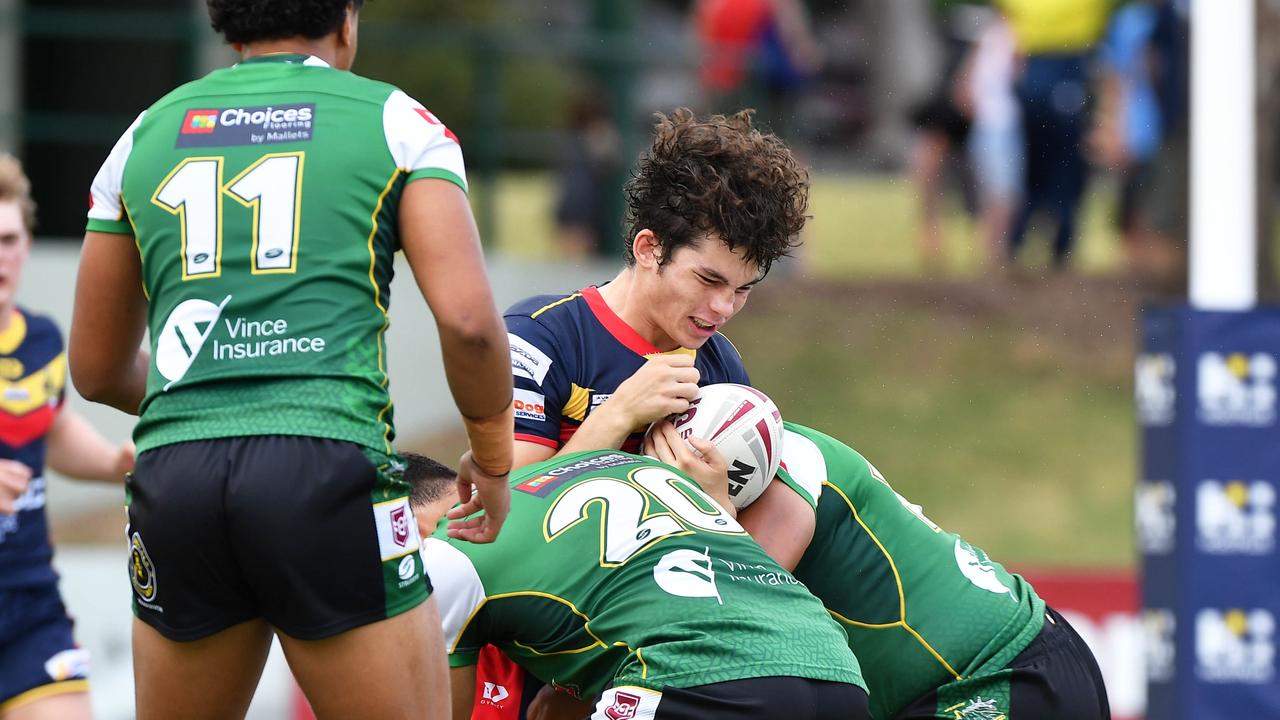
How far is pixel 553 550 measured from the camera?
3.71 metres

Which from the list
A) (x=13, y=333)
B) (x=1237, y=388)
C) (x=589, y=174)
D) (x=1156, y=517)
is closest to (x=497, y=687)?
(x=13, y=333)

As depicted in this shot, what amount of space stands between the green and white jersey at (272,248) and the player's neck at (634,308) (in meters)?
1.04

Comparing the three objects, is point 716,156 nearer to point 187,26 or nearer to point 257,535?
point 257,535

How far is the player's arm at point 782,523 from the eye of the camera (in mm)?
4035

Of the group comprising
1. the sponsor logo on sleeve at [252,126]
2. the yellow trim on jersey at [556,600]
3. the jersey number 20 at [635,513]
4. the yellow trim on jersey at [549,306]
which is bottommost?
the yellow trim on jersey at [556,600]

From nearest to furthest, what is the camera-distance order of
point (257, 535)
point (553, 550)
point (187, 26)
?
point (257, 535)
point (553, 550)
point (187, 26)

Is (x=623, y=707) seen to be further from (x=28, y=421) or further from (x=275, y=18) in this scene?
(x=28, y=421)

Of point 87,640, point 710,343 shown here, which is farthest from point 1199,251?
point 87,640

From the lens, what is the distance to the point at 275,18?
3393 millimetres

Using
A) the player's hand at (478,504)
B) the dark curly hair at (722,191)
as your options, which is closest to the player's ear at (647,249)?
the dark curly hair at (722,191)

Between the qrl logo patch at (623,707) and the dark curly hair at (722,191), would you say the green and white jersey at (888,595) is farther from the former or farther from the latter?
the qrl logo patch at (623,707)

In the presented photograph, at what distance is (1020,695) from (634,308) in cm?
134

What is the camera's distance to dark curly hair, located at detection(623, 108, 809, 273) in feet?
13.6

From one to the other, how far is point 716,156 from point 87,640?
5.51m
